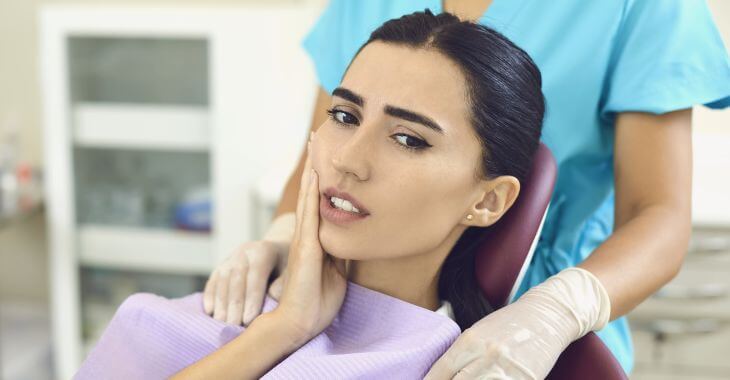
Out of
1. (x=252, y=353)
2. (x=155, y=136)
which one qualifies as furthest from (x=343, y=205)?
(x=155, y=136)

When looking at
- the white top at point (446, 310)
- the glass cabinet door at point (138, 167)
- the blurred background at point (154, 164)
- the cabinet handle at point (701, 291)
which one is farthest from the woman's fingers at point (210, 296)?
the glass cabinet door at point (138, 167)

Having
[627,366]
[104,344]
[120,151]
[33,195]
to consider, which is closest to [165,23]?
[120,151]

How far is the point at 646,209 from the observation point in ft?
3.44

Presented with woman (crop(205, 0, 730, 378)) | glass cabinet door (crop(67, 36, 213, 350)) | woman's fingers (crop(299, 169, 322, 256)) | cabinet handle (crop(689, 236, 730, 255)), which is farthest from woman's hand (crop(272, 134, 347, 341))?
glass cabinet door (crop(67, 36, 213, 350))

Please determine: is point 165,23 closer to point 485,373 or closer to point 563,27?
point 563,27

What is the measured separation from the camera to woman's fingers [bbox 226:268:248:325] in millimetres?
1038

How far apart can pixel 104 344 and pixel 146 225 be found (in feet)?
6.04

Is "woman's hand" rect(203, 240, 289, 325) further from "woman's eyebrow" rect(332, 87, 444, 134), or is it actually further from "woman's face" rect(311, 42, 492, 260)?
"woman's eyebrow" rect(332, 87, 444, 134)

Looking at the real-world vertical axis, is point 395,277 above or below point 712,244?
above

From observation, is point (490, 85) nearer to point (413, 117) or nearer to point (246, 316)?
point (413, 117)

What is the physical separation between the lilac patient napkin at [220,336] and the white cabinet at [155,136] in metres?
1.13

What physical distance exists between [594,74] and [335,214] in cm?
46

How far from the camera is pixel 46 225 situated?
301cm

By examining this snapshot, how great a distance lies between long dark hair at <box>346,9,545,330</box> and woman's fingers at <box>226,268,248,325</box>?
12.8 inches
